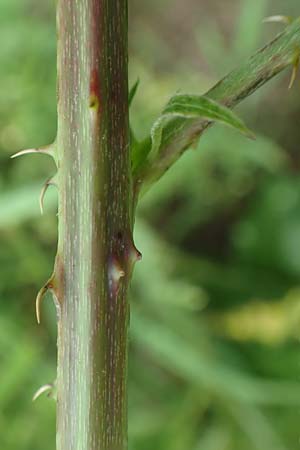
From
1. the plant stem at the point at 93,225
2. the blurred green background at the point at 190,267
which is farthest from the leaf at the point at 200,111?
the blurred green background at the point at 190,267

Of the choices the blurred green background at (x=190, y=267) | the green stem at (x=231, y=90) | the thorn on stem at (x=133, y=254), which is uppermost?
the blurred green background at (x=190, y=267)

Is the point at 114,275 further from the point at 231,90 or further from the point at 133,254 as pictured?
the point at 231,90

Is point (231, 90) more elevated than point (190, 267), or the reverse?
point (190, 267)

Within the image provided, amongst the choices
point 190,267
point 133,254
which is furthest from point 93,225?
point 190,267

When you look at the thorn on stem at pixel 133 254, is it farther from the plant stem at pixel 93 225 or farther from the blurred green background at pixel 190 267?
the blurred green background at pixel 190 267

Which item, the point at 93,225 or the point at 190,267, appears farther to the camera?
the point at 190,267

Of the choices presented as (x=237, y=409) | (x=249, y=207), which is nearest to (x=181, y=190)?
(x=249, y=207)

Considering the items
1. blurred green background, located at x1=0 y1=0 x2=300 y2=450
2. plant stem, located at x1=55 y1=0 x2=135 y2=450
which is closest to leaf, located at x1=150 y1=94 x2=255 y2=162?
plant stem, located at x1=55 y1=0 x2=135 y2=450
